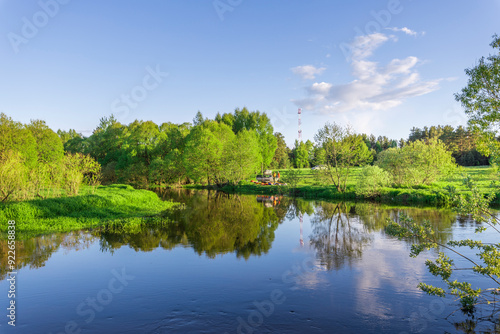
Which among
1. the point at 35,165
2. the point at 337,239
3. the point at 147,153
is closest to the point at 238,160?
the point at 147,153

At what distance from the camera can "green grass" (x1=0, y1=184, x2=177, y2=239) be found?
18375mm

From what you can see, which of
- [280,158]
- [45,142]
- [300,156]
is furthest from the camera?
[300,156]

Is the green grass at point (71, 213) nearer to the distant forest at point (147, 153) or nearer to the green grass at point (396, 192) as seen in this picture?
the distant forest at point (147, 153)

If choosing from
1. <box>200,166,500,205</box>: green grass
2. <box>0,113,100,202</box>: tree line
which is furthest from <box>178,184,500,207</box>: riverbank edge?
<box>0,113,100,202</box>: tree line

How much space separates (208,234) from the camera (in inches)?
755

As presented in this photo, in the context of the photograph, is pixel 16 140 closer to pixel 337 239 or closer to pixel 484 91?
pixel 337 239

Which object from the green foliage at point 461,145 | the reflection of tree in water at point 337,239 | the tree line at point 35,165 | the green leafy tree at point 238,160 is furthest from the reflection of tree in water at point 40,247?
the green foliage at point 461,145

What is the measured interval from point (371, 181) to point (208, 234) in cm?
2312

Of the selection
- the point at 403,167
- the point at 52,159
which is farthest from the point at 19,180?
the point at 403,167

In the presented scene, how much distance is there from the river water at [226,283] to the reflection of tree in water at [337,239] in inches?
4.5

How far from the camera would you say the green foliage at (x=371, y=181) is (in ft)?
115

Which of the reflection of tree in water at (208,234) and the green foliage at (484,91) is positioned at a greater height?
the green foliage at (484,91)

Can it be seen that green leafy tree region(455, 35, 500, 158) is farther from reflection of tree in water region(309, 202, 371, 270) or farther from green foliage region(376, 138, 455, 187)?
green foliage region(376, 138, 455, 187)

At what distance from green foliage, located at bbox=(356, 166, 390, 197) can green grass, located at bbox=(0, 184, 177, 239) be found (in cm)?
2319
